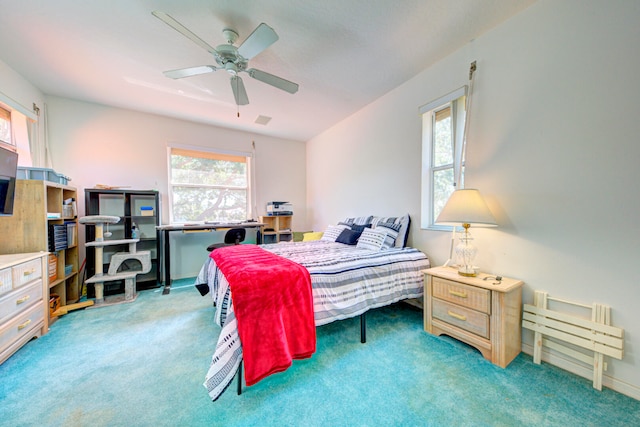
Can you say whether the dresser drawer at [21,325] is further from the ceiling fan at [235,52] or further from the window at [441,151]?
the window at [441,151]

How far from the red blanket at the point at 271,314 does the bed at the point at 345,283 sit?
7 cm

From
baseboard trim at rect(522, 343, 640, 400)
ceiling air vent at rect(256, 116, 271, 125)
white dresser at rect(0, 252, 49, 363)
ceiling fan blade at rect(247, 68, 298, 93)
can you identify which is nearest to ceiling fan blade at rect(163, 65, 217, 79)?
ceiling fan blade at rect(247, 68, 298, 93)

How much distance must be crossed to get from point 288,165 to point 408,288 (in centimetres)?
359

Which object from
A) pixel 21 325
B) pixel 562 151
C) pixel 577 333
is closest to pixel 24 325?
pixel 21 325

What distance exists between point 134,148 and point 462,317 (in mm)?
4881

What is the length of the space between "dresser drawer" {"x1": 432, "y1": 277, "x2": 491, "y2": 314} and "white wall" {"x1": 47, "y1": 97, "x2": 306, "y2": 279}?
351cm

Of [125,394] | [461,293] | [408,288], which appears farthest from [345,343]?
[125,394]

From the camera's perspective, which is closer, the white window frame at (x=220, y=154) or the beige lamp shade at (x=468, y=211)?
the beige lamp shade at (x=468, y=211)

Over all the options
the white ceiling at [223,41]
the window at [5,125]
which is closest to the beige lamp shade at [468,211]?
the white ceiling at [223,41]

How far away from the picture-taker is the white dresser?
1.66 m

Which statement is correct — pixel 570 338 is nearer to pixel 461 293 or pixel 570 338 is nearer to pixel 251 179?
pixel 461 293

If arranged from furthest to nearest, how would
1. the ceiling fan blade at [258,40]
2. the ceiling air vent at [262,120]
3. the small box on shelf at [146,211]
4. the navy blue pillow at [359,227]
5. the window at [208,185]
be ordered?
1. the window at [208,185]
2. the ceiling air vent at [262,120]
3. the small box on shelf at [146,211]
4. the navy blue pillow at [359,227]
5. the ceiling fan blade at [258,40]

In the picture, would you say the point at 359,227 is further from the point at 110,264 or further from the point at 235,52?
the point at 110,264

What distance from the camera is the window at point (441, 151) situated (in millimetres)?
2389
